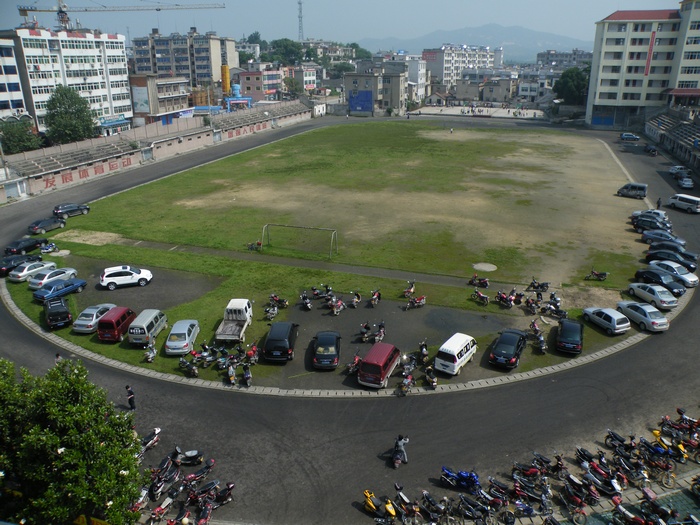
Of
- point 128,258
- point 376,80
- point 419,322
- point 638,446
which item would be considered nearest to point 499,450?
point 638,446

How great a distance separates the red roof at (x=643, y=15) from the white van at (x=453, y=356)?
108065 mm

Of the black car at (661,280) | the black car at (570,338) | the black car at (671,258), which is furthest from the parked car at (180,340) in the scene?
the black car at (671,258)

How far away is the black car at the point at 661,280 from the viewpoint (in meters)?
33.4

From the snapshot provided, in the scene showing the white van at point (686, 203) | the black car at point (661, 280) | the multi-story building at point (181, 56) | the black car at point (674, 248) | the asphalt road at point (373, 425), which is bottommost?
the asphalt road at point (373, 425)

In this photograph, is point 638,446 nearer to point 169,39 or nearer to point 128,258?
point 128,258

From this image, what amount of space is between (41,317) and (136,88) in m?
94.8

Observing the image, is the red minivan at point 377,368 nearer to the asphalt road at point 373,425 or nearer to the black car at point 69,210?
the asphalt road at point 373,425

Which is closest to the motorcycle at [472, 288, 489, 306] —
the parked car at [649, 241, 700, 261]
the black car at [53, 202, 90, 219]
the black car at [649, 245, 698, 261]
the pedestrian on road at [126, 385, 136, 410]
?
the black car at [649, 245, 698, 261]

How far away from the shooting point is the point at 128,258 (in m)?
40.7

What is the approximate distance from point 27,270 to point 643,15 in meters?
119

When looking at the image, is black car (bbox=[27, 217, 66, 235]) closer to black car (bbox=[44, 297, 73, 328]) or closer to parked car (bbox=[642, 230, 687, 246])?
black car (bbox=[44, 297, 73, 328])

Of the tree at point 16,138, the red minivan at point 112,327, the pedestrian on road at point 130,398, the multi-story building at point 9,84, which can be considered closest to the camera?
the pedestrian on road at point 130,398

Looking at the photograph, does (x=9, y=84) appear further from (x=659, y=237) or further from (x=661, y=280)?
(x=661, y=280)

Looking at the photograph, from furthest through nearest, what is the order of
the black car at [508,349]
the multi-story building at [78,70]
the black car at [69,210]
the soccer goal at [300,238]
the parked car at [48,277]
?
the multi-story building at [78,70], the black car at [69,210], the soccer goal at [300,238], the parked car at [48,277], the black car at [508,349]
